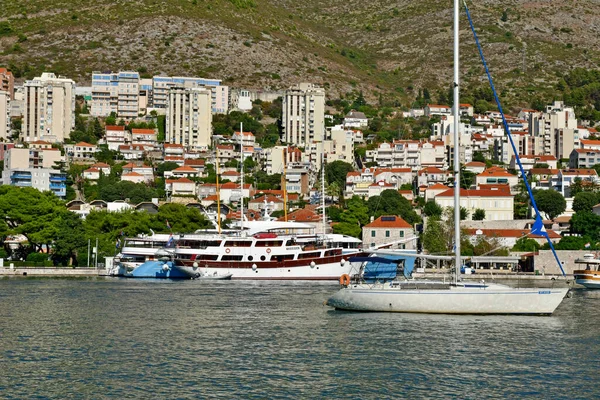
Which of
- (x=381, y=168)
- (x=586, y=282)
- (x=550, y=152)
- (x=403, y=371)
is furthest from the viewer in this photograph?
(x=550, y=152)

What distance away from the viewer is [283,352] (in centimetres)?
3219

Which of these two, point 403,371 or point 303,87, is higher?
point 303,87

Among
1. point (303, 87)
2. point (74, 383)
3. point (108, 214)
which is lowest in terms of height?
point (74, 383)

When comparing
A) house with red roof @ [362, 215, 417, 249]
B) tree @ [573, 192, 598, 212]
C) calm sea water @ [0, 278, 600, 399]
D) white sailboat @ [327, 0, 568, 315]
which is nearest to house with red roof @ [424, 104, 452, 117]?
tree @ [573, 192, 598, 212]

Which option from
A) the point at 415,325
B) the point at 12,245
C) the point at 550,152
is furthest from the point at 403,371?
the point at 550,152

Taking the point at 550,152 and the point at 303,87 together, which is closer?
the point at 550,152

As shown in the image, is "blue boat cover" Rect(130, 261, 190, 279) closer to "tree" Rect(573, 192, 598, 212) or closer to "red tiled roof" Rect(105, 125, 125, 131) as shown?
"tree" Rect(573, 192, 598, 212)

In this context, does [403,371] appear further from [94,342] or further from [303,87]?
[303,87]

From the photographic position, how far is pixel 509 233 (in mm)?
100938

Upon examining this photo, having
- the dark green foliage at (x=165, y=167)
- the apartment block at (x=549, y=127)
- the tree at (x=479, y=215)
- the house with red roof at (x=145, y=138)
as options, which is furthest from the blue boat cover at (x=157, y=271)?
the apartment block at (x=549, y=127)

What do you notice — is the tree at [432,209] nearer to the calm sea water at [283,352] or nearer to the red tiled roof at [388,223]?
the red tiled roof at [388,223]

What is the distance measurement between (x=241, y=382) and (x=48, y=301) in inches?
982

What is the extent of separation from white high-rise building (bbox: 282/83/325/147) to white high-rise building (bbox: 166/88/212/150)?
14860mm

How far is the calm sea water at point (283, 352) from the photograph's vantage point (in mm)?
26516
